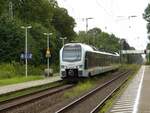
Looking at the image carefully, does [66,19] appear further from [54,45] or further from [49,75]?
[49,75]

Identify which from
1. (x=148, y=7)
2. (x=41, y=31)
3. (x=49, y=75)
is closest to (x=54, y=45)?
(x=41, y=31)

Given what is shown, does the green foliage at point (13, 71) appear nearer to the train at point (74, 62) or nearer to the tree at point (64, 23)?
the train at point (74, 62)

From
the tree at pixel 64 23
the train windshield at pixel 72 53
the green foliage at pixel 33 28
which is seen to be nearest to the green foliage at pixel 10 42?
the green foliage at pixel 33 28

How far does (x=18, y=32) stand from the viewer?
6331 centimetres

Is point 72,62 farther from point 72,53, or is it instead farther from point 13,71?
point 13,71

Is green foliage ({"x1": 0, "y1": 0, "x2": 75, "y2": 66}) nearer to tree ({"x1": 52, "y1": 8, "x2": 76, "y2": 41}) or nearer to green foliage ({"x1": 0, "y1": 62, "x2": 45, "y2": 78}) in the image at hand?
tree ({"x1": 52, "y1": 8, "x2": 76, "y2": 41})

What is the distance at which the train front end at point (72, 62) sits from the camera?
39094mm

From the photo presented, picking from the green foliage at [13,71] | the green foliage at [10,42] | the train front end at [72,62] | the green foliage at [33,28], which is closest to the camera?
the train front end at [72,62]

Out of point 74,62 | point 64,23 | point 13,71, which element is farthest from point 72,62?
point 64,23

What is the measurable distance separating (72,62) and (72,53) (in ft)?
2.69

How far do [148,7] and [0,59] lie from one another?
43934 millimetres

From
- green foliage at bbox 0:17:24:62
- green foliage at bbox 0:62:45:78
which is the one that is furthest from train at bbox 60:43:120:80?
green foliage at bbox 0:17:24:62

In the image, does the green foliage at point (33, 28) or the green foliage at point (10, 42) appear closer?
the green foliage at point (10, 42)

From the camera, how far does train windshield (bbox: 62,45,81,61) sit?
39.4m
